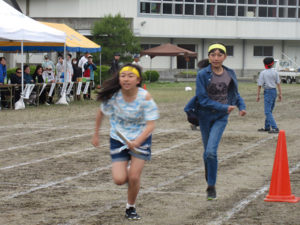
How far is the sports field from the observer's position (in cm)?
665

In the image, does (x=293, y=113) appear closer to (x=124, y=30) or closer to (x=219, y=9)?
(x=124, y=30)

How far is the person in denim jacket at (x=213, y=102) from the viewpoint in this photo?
727 cm

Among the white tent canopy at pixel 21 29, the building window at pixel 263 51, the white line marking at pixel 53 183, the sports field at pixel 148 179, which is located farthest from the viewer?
the building window at pixel 263 51

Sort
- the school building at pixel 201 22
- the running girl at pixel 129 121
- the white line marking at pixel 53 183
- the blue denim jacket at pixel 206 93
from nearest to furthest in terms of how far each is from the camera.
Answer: the running girl at pixel 129 121
the blue denim jacket at pixel 206 93
the white line marking at pixel 53 183
the school building at pixel 201 22

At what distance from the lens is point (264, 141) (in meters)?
13.2

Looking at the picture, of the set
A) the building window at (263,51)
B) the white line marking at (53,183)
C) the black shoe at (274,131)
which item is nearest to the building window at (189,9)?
the building window at (263,51)

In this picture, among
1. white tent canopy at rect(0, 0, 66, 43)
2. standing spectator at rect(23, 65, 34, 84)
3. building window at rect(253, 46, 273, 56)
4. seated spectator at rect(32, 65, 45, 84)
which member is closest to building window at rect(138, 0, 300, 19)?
building window at rect(253, 46, 273, 56)

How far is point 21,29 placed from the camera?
20.7 metres

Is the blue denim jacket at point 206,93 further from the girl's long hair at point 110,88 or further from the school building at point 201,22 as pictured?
the school building at point 201,22

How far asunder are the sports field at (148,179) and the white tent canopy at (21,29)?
5.00 metres

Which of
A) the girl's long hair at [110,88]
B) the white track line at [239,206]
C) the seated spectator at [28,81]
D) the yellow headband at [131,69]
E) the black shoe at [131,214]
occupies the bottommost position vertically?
the white track line at [239,206]

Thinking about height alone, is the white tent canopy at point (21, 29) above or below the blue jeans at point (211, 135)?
above

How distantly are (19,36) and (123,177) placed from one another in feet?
49.9

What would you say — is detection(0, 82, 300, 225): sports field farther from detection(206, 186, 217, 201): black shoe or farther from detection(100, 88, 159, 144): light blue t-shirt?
detection(100, 88, 159, 144): light blue t-shirt
